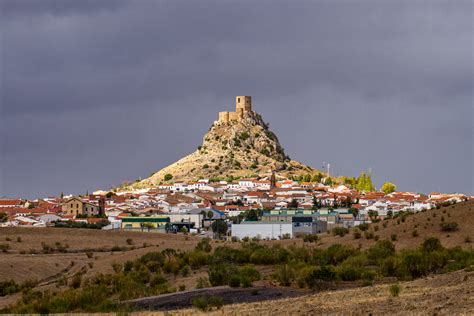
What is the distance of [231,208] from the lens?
12431cm

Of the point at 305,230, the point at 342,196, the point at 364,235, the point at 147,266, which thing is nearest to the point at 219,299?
the point at 147,266

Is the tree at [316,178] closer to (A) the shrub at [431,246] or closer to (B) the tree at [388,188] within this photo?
(B) the tree at [388,188]

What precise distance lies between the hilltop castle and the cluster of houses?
816 inches

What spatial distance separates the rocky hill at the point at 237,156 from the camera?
173125mm

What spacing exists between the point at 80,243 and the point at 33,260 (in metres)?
16.9

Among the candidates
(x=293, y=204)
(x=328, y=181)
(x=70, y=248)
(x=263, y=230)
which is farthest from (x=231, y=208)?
(x=70, y=248)

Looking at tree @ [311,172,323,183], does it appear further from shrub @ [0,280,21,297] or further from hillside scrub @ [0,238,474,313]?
shrub @ [0,280,21,297]

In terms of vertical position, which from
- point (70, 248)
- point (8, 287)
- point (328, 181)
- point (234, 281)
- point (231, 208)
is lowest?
point (8, 287)

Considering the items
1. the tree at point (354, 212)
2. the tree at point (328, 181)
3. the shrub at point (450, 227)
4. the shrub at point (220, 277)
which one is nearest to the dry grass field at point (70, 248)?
the shrub at point (220, 277)

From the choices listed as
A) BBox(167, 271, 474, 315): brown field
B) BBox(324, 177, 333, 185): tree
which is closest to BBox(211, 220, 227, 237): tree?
BBox(167, 271, 474, 315): brown field

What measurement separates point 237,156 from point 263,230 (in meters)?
92.6

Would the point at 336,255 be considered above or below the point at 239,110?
below

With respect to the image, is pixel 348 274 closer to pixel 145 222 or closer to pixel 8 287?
pixel 8 287

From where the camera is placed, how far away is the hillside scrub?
32500 millimetres
